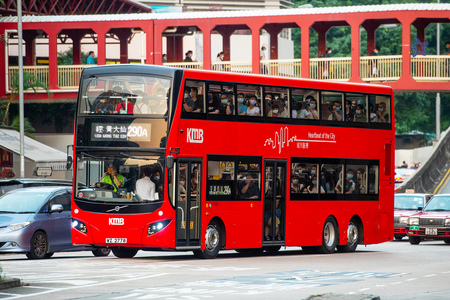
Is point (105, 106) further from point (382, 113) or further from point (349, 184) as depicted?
point (382, 113)

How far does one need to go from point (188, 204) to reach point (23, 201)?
4.48m

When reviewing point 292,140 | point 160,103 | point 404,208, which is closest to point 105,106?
point 160,103

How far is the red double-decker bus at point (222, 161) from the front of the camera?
18.7 meters

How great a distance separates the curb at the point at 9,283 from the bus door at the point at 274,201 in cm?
879

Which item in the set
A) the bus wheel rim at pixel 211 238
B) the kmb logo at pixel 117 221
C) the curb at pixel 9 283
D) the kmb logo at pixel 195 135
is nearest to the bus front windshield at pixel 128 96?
the kmb logo at pixel 195 135

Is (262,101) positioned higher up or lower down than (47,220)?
higher up

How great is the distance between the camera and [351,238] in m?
23.9

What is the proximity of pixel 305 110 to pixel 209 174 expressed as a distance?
3672mm

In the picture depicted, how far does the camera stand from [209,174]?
1980cm

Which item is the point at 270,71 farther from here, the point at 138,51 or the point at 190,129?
the point at 190,129

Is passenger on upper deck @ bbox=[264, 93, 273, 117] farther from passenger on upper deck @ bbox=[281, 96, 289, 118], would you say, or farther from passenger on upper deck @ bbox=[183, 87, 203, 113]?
passenger on upper deck @ bbox=[183, 87, 203, 113]

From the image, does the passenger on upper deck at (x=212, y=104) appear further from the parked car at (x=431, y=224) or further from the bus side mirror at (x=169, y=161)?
the parked car at (x=431, y=224)

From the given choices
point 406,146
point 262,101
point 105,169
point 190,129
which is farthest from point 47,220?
point 406,146

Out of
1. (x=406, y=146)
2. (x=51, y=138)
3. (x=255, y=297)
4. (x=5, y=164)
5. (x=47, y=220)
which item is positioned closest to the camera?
(x=255, y=297)
